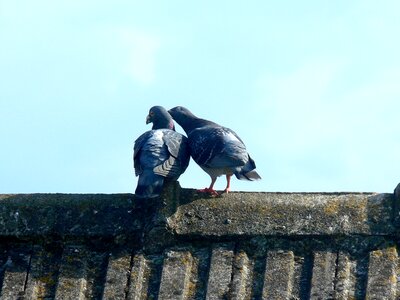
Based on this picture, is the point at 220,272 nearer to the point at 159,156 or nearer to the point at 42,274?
the point at 42,274

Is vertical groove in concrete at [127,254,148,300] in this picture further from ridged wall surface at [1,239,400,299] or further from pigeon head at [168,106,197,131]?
pigeon head at [168,106,197,131]

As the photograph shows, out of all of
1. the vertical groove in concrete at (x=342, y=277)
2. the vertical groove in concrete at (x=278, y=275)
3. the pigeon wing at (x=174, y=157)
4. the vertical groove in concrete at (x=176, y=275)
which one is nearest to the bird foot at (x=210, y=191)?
the pigeon wing at (x=174, y=157)

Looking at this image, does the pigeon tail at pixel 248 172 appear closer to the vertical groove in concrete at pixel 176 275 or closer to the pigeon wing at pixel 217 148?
the pigeon wing at pixel 217 148

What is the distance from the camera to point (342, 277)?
6.92m

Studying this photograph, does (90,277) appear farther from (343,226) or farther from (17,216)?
(343,226)

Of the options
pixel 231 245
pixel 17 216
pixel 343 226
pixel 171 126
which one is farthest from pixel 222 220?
pixel 171 126

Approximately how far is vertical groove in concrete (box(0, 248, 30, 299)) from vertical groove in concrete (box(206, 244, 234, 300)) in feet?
3.44

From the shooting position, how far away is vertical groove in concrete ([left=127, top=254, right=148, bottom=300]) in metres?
7.00

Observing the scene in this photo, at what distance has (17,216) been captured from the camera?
7602 mm

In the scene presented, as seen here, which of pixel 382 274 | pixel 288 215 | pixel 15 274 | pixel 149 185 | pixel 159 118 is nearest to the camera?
pixel 382 274

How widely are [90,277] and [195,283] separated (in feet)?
1.98

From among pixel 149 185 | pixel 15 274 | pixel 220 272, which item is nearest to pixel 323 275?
pixel 220 272

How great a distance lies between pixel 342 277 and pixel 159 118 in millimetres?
3349

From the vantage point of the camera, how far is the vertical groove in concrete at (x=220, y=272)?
22.7 feet
